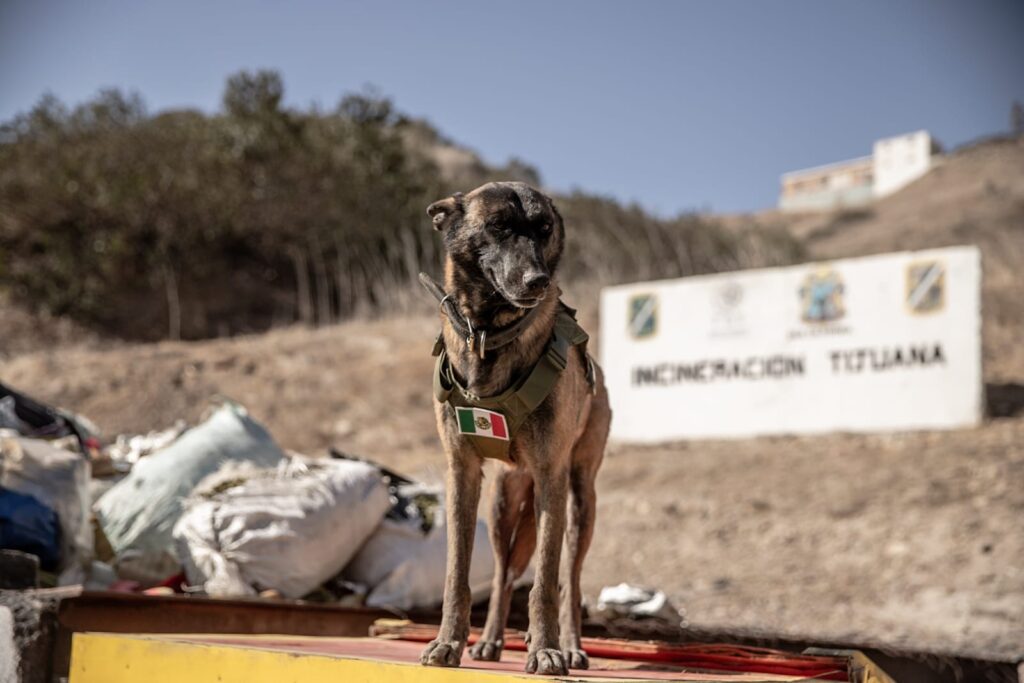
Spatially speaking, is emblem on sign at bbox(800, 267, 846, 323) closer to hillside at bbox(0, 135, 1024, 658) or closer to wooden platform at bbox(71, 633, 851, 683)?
hillside at bbox(0, 135, 1024, 658)

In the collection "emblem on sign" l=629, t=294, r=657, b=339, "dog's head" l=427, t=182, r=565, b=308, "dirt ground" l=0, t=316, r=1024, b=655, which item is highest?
"emblem on sign" l=629, t=294, r=657, b=339

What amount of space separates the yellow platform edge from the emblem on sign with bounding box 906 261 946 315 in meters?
8.37

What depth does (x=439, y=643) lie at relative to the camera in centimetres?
268

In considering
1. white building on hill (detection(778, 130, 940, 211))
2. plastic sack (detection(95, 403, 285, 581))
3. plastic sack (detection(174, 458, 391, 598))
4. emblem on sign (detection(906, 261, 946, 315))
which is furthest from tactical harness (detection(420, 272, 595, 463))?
white building on hill (detection(778, 130, 940, 211))

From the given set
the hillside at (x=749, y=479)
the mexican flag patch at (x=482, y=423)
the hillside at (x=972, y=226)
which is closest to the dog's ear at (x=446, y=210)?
the mexican flag patch at (x=482, y=423)

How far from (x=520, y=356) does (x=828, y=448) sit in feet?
25.5

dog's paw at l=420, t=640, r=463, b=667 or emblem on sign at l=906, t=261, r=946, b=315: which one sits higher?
emblem on sign at l=906, t=261, r=946, b=315

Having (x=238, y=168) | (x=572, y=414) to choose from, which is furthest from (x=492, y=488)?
(x=238, y=168)

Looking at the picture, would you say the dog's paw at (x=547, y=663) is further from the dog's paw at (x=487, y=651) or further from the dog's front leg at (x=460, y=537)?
the dog's paw at (x=487, y=651)

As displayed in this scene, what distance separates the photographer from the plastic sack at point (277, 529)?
427 centimetres

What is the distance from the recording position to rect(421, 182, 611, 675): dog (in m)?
2.65

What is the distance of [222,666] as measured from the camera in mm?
2760

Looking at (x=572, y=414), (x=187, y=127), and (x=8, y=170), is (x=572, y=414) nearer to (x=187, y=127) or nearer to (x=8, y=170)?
(x=8, y=170)

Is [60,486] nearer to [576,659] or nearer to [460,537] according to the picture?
[460,537]
